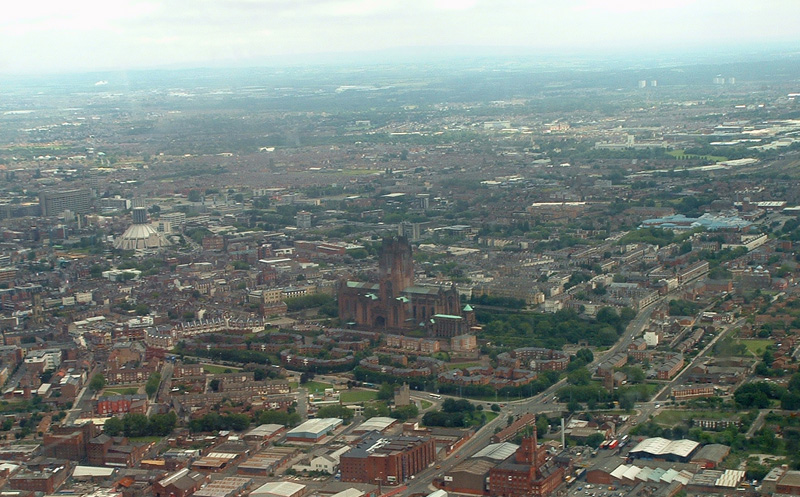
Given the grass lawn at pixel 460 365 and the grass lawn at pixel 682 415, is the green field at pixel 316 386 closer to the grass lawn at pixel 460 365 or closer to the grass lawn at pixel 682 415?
the grass lawn at pixel 460 365

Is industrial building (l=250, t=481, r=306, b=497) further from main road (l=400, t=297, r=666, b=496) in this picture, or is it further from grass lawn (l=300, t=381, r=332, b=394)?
grass lawn (l=300, t=381, r=332, b=394)

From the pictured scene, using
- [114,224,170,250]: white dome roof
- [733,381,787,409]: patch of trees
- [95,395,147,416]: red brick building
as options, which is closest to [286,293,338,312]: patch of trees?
[95,395,147,416]: red brick building

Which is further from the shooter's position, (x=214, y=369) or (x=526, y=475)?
(x=214, y=369)

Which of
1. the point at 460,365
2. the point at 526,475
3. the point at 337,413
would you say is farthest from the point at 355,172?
the point at 526,475

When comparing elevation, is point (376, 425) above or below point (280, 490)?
below

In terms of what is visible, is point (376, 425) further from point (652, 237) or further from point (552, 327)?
point (652, 237)

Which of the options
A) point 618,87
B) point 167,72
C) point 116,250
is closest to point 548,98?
point 618,87

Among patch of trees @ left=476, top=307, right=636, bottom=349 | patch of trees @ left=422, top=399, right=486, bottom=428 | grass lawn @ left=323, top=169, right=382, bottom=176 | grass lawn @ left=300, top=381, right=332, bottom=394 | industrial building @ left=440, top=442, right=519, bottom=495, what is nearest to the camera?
industrial building @ left=440, top=442, right=519, bottom=495
